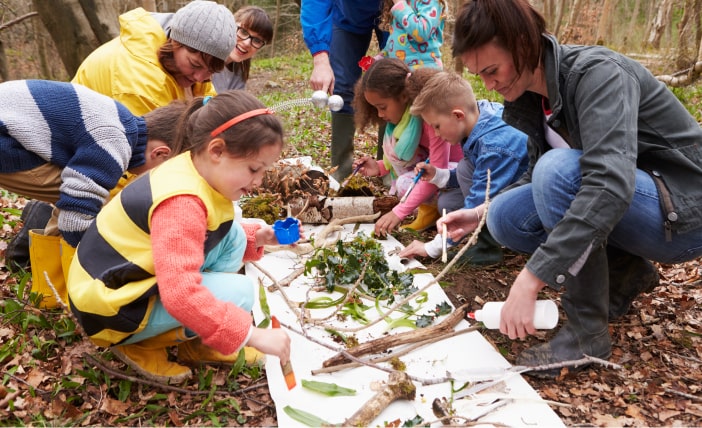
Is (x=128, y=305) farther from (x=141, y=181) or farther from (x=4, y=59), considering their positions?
(x=4, y=59)

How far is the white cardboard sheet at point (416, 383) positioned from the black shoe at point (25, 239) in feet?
3.77

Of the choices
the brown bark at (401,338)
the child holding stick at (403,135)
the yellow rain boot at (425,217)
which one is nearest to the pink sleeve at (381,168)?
the child holding stick at (403,135)

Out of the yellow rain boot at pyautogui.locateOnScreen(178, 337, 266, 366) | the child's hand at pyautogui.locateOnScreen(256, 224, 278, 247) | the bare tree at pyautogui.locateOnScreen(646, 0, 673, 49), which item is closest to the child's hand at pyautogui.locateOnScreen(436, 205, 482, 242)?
the child's hand at pyautogui.locateOnScreen(256, 224, 278, 247)

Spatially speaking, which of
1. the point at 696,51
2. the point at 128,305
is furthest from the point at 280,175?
the point at 696,51

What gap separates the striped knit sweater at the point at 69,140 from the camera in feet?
6.05

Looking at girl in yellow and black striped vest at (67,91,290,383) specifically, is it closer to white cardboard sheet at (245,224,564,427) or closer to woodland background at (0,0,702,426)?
woodland background at (0,0,702,426)

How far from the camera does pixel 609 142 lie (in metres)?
1.45

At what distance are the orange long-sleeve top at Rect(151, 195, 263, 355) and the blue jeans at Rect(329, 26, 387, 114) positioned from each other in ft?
8.00

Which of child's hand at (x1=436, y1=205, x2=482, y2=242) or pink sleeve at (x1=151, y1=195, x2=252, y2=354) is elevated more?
pink sleeve at (x1=151, y1=195, x2=252, y2=354)

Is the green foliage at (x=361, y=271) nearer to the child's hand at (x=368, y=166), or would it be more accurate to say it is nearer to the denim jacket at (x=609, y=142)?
the denim jacket at (x=609, y=142)

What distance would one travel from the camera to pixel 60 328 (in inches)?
78.7

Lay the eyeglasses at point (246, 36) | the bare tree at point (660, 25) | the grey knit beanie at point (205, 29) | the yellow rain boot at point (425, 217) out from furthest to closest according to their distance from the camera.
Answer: the bare tree at point (660, 25)
the eyeglasses at point (246, 36)
the yellow rain boot at point (425, 217)
the grey knit beanie at point (205, 29)

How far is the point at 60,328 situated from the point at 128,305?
677 mm

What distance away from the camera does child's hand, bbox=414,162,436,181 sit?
2.84 metres
